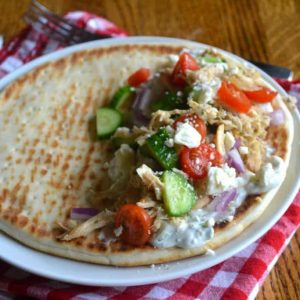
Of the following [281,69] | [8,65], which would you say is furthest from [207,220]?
[8,65]

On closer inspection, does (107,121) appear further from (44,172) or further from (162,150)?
(162,150)

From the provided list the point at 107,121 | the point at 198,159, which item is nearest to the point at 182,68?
the point at 107,121

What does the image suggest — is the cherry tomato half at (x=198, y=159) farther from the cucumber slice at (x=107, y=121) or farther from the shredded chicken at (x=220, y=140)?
the cucumber slice at (x=107, y=121)

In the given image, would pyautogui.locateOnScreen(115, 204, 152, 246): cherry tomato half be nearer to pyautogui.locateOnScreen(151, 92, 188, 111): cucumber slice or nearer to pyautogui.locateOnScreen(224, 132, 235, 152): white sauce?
pyautogui.locateOnScreen(224, 132, 235, 152): white sauce

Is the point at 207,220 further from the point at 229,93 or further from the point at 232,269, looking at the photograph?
the point at 229,93

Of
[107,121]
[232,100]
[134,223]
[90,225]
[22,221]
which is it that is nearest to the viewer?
[134,223]

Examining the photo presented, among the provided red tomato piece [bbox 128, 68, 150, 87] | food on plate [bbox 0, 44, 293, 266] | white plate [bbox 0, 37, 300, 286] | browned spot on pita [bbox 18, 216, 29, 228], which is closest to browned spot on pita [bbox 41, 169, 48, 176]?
food on plate [bbox 0, 44, 293, 266]

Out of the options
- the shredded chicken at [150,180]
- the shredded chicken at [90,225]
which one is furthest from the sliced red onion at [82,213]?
the shredded chicken at [150,180]
